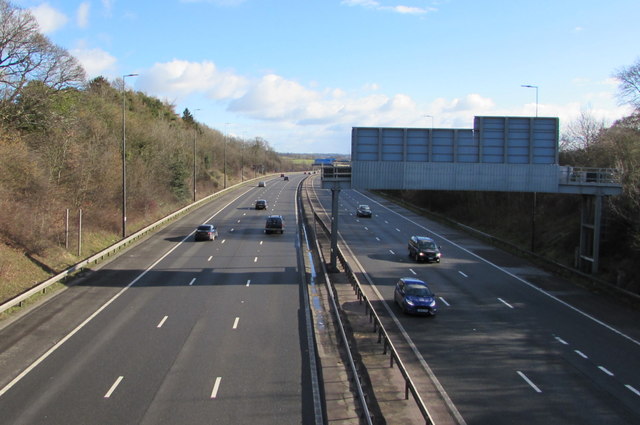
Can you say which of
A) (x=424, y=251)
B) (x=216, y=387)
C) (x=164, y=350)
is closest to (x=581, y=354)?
(x=216, y=387)

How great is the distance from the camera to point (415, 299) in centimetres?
2291

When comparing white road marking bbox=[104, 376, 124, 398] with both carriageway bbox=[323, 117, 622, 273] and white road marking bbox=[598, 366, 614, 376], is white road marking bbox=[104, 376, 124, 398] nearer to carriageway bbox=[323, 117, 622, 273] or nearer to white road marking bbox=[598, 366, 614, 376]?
white road marking bbox=[598, 366, 614, 376]

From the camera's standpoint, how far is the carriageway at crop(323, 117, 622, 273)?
1276 inches

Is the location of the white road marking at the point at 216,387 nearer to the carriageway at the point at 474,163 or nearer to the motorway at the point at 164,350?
the motorway at the point at 164,350

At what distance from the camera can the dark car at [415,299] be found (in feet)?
74.3

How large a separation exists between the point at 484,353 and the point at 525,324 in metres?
4.75

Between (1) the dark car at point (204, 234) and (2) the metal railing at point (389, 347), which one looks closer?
(2) the metal railing at point (389, 347)

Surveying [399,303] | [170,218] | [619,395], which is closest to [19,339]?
[399,303]

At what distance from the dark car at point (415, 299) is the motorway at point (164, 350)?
176 inches

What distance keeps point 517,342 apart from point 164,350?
1225 cm

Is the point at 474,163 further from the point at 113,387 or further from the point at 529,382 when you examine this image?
the point at 113,387

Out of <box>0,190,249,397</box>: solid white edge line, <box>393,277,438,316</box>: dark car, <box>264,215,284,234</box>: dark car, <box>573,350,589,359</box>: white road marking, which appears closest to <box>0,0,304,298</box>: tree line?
<box>0,190,249,397</box>: solid white edge line

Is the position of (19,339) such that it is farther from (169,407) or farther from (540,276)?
(540,276)

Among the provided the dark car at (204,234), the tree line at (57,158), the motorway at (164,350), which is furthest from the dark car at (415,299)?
the dark car at (204,234)
